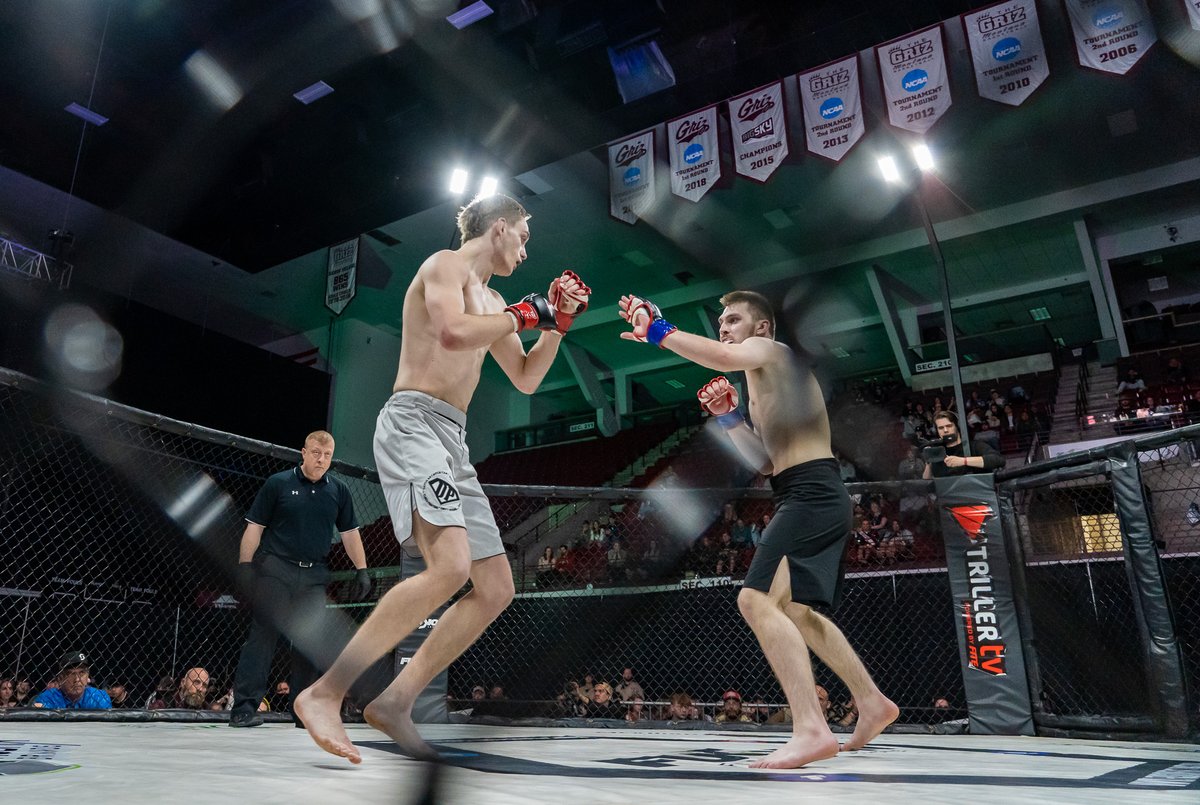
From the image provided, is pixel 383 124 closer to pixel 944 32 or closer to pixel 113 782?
pixel 944 32

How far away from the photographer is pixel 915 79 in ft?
24.2

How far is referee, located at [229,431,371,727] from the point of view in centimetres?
308

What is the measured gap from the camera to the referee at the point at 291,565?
308cm

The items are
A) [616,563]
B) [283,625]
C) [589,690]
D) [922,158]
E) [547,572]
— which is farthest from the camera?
[547,572]

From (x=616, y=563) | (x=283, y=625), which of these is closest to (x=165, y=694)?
(x=283, y=625)

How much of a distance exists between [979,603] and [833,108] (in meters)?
5.90

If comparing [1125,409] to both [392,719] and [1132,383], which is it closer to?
[1132,383]

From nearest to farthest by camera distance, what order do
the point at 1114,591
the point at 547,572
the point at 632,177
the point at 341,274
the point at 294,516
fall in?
the point at 294,516 → the point at 1114,591 → the point at 547,572 → the point at 632,177 → the point at 341,274

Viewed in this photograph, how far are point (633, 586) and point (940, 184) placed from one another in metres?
6.73

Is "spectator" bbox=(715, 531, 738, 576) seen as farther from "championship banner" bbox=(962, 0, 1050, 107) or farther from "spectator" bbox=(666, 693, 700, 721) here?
"championship banner" bbox=(962, 0, 1050, 107)

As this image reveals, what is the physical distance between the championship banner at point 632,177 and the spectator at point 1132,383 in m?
6.20


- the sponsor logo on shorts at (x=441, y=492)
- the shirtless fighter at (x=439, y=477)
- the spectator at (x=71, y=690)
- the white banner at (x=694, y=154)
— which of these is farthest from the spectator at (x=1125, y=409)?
the spectator at (x=71, y=690)

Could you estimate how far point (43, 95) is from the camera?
732 centimetres

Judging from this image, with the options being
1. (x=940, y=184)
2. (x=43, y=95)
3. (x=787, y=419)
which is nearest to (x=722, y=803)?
(x=787, y=419)
